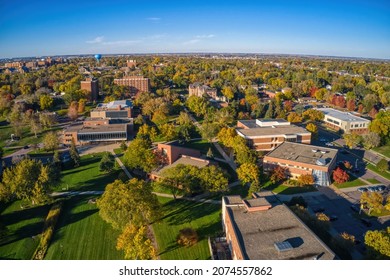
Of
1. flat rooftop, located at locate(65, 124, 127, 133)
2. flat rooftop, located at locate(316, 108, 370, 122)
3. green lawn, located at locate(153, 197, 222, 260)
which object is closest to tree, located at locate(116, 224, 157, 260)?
green lawn, located at locate(153, 197, 222, 260)

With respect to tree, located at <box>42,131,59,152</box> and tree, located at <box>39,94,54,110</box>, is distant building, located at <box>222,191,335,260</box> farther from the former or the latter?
tree, located at <box>39,94,54,110</box>

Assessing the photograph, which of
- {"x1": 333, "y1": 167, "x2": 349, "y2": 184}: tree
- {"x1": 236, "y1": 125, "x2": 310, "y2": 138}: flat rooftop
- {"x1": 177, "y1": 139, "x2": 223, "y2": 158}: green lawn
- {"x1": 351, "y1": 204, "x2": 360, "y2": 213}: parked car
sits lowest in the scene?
{"x1": 177, "y1": 139, "x2": 223, "y2": 158}: green lawn

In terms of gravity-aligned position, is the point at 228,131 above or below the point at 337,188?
above

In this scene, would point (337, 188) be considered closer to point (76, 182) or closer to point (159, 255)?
point (159, 255)

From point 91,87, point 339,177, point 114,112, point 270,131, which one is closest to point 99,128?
point 114,112

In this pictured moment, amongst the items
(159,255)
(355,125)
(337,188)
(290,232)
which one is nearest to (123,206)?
(159,255)
